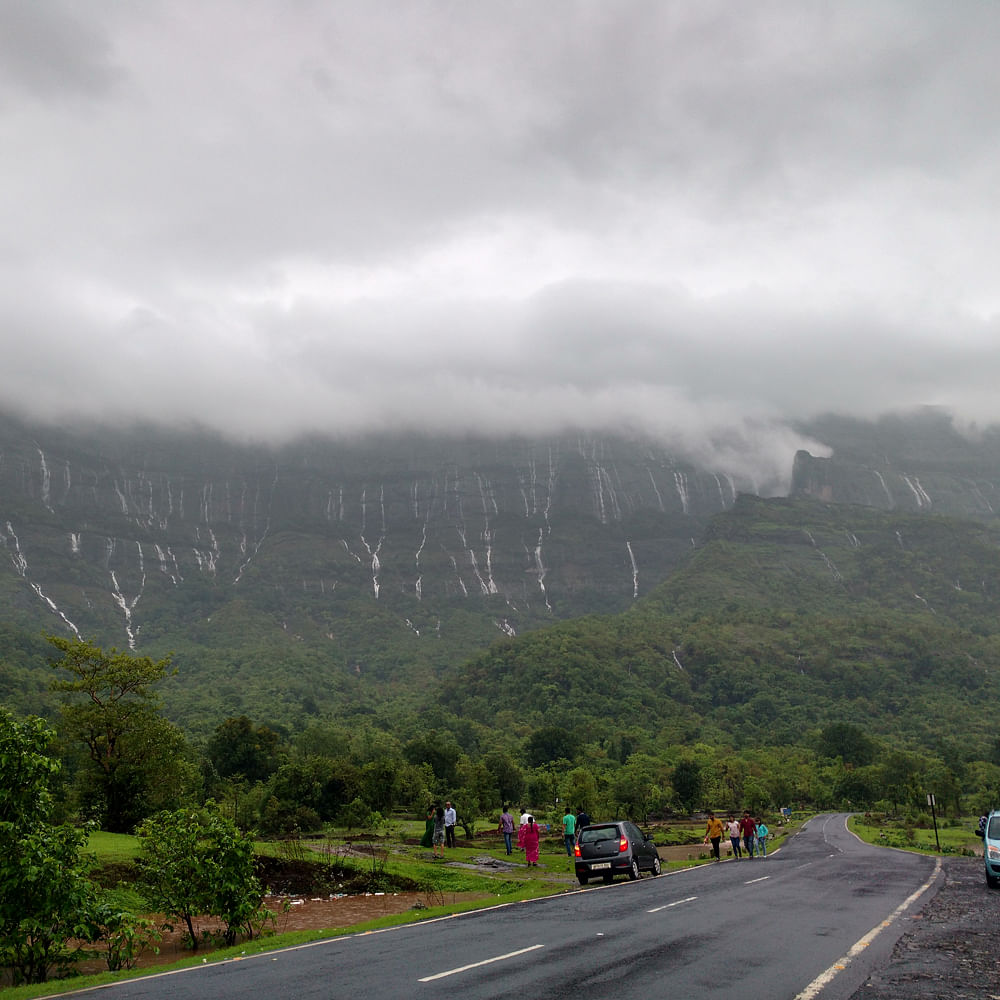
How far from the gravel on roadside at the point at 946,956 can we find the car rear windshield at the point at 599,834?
371 inches

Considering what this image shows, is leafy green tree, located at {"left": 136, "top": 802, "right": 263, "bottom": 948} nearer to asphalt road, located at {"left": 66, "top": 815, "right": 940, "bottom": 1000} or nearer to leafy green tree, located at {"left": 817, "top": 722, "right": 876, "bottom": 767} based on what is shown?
asphalt road, located at {"left": 66, "top": 815, "right": 940, "bottom": 1000}

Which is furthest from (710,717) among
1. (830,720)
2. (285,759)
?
(285,759)

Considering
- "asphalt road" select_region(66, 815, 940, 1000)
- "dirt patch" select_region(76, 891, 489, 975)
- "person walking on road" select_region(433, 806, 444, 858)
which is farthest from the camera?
"person walking on road" select_region(433, 806, 444, 858)

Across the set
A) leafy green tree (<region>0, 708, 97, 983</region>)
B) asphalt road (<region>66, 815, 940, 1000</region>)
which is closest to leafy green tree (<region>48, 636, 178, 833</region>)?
asphalt road (<region>66, 815, 940, 1000</region>)

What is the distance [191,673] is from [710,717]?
11665 cm

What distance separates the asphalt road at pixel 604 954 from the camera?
10953 millimetres

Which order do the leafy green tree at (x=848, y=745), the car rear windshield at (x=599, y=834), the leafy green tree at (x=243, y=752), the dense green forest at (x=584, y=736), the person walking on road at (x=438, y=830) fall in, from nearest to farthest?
the car rear windshield at (x=599, y=834) → the person walking on road at (x=438, y=830) → the dense green forest at (x=584, y=736) → the leafy green tree at (x=243, y=752) → the leafy green tree at (x=848, y=745)

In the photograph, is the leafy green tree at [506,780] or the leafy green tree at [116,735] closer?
the leafy green tree at [116,735]

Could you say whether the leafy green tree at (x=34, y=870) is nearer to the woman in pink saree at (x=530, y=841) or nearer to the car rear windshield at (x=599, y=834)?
the car rear windshield at (x=599, y=834)

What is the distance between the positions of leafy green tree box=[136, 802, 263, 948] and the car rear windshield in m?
12.2

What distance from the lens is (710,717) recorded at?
16950 centimetres

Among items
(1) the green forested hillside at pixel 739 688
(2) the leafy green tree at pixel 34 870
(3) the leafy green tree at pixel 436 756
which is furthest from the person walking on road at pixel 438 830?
(1) the green forested hillside at pixel 739 688

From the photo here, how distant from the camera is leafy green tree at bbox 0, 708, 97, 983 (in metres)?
13.9

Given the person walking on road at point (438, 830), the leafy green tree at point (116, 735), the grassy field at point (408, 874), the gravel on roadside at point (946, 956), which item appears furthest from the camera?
the person walking on road at point (438, 830)
